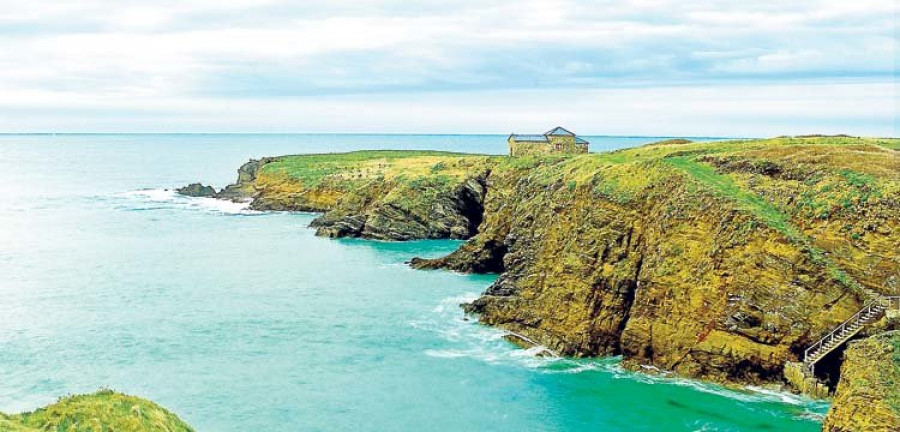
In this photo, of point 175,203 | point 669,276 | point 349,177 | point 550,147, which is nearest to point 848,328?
point 669,276

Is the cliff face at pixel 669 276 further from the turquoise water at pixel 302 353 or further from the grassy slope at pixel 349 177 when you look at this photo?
the grassy slope at pixel 349 177

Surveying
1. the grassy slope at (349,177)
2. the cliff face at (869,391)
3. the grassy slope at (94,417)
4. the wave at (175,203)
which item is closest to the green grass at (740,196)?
the cliff face at (869,391)

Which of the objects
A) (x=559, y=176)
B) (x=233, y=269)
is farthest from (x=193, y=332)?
(x=559, y=176)

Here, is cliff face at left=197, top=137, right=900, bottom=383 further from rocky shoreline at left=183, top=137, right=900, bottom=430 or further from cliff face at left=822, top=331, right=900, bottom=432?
cliff face at left=822, top=331, right=900, bottom=432

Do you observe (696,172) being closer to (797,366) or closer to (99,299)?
(797,366)

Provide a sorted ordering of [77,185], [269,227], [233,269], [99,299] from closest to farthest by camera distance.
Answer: [99,299] < [233,269] < [269,227] < [77,185]

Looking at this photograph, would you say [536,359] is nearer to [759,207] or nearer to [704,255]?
[704,255]
